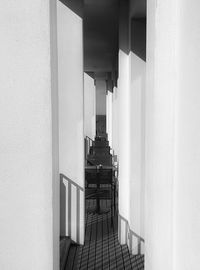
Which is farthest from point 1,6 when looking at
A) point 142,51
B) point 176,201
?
point 142,51

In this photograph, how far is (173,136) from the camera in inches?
78.2

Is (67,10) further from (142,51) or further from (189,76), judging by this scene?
(189,76)

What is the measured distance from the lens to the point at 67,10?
451cm

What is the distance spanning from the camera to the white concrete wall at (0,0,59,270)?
201cm

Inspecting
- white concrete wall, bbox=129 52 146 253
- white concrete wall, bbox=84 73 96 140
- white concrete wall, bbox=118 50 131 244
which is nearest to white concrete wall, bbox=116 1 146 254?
white concrete wall, bbox=129 52 146 253

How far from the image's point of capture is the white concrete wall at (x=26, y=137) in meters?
2.01

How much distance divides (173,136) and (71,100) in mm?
2716

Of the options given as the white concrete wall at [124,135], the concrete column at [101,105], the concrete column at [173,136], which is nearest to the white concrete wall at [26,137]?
the concrete column at [173,136]

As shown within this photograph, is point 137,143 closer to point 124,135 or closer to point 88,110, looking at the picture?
point 124,135

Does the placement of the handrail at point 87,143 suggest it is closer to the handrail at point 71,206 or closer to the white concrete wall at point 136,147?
the handrail at point 71,206

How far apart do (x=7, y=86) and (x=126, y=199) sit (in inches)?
115

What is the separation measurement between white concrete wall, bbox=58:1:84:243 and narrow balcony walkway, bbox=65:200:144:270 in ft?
0.75

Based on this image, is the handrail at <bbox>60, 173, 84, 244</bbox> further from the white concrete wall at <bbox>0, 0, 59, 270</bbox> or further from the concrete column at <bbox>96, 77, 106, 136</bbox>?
the concrete column at <bbox>96, 77, 106, 136</bbox>

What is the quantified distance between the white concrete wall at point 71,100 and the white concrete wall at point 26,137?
2.42 metres
